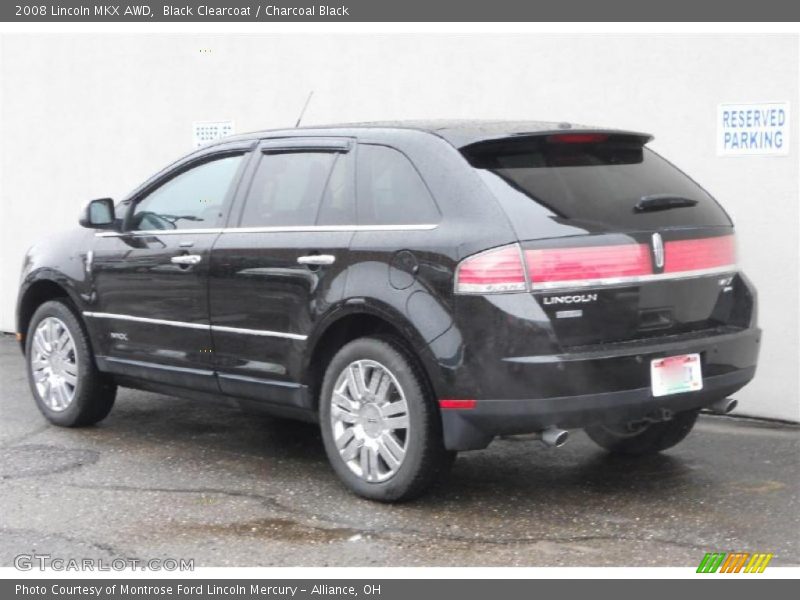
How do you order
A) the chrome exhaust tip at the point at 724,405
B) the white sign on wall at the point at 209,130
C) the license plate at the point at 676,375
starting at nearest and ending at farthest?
the license plate at the point at 676,375, the chrome exhaust tip at the point at 724,405, the white sign on wall at the point at 209,130

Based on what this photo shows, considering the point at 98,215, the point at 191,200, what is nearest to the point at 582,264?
the point at 191,200

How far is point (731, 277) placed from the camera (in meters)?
5.94

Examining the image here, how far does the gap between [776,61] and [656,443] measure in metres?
2.38

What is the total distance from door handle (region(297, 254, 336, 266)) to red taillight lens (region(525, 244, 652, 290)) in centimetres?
111

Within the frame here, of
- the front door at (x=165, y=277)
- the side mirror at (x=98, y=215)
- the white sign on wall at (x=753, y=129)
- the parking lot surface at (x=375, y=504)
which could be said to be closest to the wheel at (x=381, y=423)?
the parking lot surface at (x=375, y=504)

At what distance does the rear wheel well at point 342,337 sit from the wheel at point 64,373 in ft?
6.35

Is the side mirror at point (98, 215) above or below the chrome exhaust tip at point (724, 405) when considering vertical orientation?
above

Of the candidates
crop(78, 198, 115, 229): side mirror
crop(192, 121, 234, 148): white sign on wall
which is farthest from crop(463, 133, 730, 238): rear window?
crop(192, 121, 234, 148): white sign on wall

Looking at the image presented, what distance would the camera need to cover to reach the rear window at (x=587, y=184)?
5.45 m

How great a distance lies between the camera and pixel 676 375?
5.51 meters

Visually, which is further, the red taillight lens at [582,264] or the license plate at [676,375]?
the license plate at [676,375]

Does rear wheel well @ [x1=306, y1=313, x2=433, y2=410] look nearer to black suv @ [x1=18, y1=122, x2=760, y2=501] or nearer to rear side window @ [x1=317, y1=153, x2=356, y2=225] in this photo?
black suv @ [x1=18, y1=122, x2=760, y2=501]

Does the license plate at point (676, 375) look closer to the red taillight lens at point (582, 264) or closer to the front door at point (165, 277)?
the red taillight lens at point (582, 264)

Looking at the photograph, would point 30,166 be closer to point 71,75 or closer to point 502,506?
point 71,75
